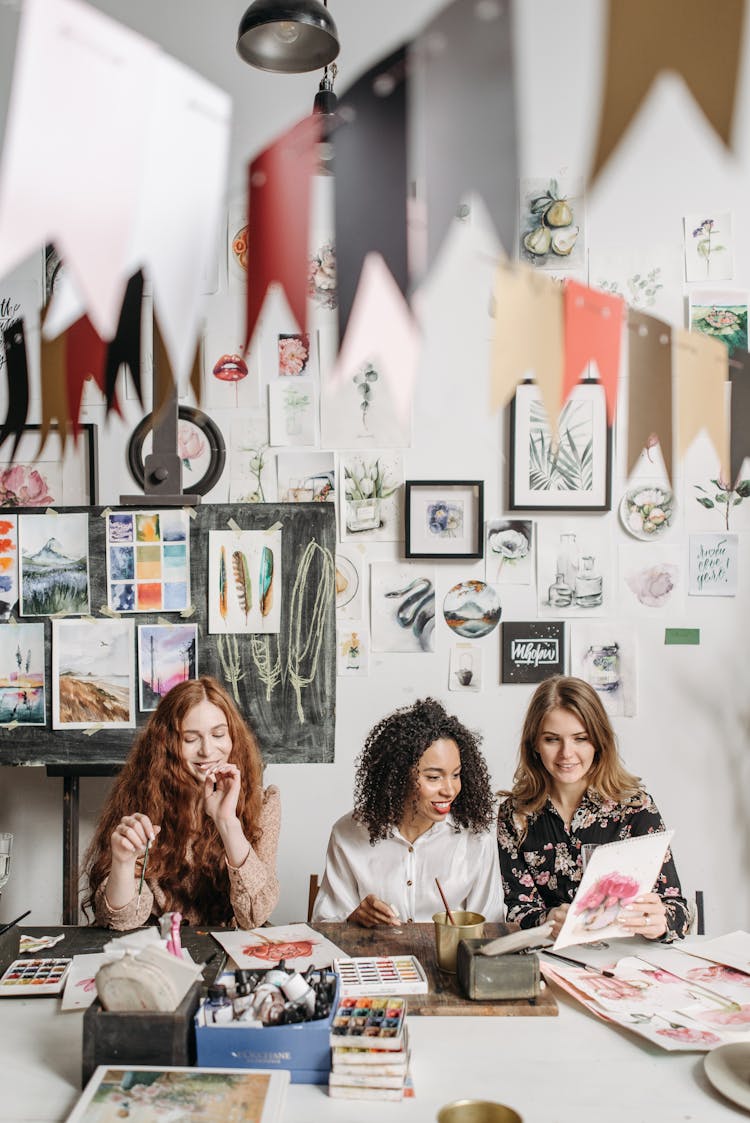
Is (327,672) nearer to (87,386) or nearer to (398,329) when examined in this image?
(87,386)

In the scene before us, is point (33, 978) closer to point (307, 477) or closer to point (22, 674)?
point (22, 674)

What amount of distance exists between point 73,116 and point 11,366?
90.2 inches

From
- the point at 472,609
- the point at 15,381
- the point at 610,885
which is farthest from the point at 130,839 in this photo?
the point at 15,381

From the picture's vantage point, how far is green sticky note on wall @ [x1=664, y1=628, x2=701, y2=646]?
2.84m

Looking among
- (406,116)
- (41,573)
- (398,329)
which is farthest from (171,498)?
(406,116)

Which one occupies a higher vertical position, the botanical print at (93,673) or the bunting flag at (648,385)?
the bunting flag at (648,385)

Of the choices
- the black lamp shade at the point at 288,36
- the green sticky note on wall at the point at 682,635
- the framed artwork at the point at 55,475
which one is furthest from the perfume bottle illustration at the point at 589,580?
the black lamp shade at the point at 288,36

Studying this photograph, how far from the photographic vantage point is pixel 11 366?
2.96m

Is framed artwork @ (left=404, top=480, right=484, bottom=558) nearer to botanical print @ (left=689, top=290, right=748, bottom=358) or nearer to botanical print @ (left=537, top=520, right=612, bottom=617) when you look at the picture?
botanical print @ (left=537, top=520, right=612, bottom=617)

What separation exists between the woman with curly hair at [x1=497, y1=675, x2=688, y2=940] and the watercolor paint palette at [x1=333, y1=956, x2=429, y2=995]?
1.56 feet

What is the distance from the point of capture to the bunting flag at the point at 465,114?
840 mm

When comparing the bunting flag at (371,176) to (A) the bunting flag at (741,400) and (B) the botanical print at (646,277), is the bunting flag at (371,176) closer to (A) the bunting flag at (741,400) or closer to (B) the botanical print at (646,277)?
(A) the bunting flag at (741,400)

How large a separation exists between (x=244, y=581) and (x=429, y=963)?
127cm

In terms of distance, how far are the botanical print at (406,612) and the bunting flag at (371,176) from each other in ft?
5.96
